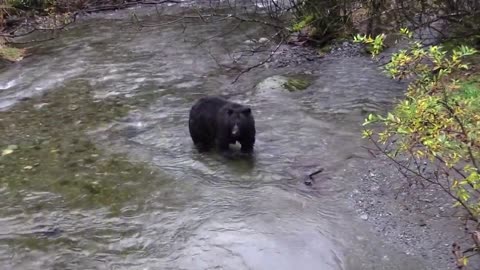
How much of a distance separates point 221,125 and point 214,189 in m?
1.10

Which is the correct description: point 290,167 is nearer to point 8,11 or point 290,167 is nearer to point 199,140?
point 199,140

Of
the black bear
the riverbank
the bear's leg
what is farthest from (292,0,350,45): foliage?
the riverbank

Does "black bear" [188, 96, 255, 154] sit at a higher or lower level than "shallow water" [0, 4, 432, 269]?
higher

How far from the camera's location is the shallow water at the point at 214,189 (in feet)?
18.5

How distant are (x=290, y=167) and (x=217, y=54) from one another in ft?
22.3

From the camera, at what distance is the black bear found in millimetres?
7480

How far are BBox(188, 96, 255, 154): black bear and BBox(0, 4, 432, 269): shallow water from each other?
22 cm

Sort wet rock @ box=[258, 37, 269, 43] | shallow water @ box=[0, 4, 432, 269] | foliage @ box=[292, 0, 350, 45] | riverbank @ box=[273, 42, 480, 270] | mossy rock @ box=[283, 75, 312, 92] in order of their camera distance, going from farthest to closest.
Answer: wet rock @ box=[258, 37, 269, 43] < foliage @ box=[292, 0, 350, 45] < mossy rock @ box=[283, 75, 312, 92] < shallow water @ box=[0, 4, 432, 269] < riverbank @ box=[273, 42, 480, 270]

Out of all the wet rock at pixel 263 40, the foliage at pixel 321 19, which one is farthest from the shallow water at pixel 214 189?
the wet rock at pixel 263 40

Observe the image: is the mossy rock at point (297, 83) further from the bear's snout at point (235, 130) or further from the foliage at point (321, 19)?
the bear's snout at point (235, 130)

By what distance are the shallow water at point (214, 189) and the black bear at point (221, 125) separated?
0.72 feet

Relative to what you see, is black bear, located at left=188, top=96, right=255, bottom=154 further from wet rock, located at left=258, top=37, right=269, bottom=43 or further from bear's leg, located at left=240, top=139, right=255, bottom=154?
wet rock, located at left=258, top=37, right=269, bottom=43

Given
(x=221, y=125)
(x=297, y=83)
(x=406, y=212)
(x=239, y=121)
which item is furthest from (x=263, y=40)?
(x=406, y=212)

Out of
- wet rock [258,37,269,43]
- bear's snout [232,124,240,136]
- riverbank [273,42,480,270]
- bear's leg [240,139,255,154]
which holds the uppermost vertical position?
bear's snout [232,124,240,136]
